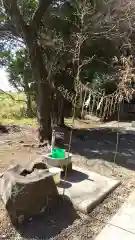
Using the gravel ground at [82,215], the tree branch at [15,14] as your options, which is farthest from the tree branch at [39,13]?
the gravel ground at [82,215]

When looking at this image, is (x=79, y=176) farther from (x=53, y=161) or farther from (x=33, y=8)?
(x=33, y=8)

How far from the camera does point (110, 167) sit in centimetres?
530

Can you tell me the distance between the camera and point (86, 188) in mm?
4172

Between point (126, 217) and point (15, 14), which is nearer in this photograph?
point (126, 217)

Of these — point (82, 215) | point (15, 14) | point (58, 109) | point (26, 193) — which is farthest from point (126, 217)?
point (58, 109)

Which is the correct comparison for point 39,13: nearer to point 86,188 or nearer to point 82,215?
point 86,188

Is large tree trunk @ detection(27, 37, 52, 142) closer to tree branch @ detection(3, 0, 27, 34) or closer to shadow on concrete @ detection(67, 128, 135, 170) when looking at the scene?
tree branch @ detection(3, 0, 27, 34)

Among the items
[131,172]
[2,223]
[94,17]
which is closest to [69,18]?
[94,17]

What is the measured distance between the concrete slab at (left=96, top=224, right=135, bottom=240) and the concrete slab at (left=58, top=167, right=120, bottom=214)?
0.42m

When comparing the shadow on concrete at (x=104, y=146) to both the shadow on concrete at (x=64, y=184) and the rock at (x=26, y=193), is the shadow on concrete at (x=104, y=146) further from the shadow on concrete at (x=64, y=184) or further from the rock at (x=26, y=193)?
the rock at (x=26, y=193)

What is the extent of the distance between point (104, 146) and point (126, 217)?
3815 millimetres

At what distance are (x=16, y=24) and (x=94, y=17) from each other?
1.80m

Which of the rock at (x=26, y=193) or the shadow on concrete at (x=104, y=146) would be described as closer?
the rock at (x=26, y=193)

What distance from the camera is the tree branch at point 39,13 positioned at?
20.7 ft
